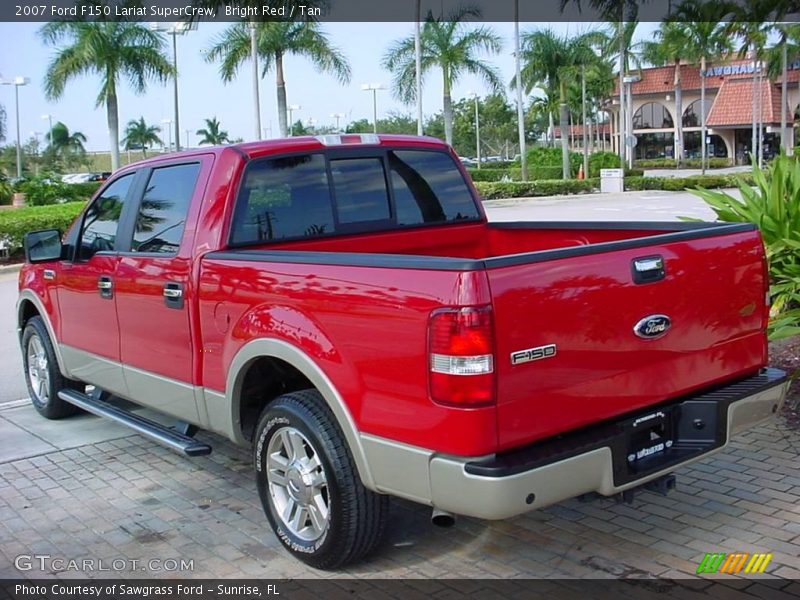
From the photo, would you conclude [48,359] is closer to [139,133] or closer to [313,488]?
[313,488]

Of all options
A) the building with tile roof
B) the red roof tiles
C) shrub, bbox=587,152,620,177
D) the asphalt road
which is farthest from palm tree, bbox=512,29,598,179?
the red roof tiles

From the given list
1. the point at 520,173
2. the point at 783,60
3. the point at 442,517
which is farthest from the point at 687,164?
the point at 442,517

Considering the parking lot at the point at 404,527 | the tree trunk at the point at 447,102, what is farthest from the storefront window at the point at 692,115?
the parking lot at the point at 404,527

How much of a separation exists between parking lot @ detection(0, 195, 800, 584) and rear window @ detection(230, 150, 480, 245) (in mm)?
1584

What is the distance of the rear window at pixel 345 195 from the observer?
4953mm

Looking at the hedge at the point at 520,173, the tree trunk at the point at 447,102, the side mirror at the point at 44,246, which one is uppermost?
the tree trunk at the point at 447,102

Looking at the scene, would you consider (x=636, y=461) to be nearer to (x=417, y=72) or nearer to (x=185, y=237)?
(x=185, y=237)

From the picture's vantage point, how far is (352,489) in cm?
394

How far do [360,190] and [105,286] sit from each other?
5.66 ft

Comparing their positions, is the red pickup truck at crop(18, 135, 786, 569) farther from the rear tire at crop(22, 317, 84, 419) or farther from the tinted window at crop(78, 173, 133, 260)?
the rear tire at crop(22, 317, 84, 419)

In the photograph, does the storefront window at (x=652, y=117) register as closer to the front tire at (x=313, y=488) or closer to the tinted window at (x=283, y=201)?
the tinted window at (x=283, y=201)

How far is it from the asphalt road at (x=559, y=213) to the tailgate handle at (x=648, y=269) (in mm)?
6044

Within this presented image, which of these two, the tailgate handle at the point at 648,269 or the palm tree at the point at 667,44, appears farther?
the palm tree at the point at 667,44

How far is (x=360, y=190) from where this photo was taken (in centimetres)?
529
